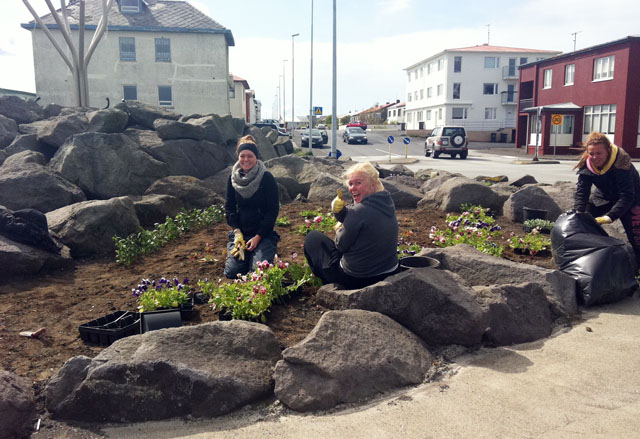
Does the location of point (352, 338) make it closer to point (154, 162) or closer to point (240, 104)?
point (154, 162)

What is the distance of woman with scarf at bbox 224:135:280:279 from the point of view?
5746 millimetres

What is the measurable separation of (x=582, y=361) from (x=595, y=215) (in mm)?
2646

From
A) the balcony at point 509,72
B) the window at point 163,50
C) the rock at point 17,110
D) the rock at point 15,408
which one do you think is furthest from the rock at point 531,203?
the balcony at point 509,72

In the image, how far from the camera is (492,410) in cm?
335

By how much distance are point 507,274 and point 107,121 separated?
33.2 ft

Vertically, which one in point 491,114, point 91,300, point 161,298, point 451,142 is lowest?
point 91,300

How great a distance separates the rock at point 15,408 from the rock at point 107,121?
967 cm

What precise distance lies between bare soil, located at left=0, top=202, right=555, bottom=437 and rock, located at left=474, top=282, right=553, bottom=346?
142 cm

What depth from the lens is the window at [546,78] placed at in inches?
1566

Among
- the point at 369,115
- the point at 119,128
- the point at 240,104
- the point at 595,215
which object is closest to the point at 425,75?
the point at 240,104

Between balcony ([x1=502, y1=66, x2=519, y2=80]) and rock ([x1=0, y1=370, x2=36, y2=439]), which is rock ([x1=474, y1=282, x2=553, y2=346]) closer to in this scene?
rock ([x1=0, y1=370, x2=36, y2=439])

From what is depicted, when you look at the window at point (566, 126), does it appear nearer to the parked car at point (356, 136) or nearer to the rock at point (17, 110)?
the parked car at point (356, 136)

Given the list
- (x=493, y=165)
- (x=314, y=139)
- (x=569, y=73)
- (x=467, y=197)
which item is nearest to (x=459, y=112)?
(x=569, y=73)

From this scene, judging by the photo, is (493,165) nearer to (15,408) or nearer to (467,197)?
(467,197)
